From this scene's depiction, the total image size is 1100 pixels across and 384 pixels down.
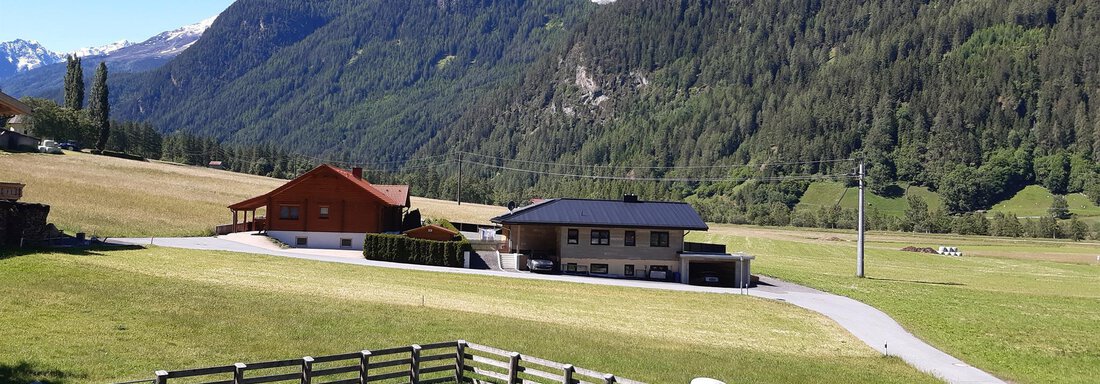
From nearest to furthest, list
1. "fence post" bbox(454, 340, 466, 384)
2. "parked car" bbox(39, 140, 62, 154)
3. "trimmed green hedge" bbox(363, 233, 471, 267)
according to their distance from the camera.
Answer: "fence post" bbox(454, 340, 466, 384) → "trimmed green hedge" bbox(363, 233, 471, 267) → "parked car" bbox(39, 140, 62, 154)

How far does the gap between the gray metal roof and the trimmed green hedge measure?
5054 mm

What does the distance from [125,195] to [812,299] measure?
72.8 meters

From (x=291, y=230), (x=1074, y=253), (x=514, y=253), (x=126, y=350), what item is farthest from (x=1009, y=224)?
(x=126, y=350)

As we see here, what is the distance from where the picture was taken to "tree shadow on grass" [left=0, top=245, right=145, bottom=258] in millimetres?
42656

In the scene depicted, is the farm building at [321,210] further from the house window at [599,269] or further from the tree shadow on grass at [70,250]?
the house window at [599,269]

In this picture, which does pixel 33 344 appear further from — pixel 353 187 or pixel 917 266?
pixel 917 266

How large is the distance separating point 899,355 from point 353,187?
185ft

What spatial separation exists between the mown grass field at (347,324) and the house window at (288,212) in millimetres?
26277

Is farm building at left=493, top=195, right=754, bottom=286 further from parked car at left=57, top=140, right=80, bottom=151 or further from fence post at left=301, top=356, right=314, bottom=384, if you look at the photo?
parked car at left=57, top=140, right=80, bottom=151

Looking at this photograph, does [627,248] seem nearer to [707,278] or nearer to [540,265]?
[707,278]

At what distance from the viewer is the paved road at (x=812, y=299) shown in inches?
1183

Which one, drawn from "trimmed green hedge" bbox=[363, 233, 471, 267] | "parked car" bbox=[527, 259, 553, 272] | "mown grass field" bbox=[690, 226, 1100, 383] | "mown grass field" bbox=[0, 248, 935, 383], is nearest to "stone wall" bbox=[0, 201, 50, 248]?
"mown grass field" bbox=[0, 248, 935, 383]

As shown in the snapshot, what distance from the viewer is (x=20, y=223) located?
156ft

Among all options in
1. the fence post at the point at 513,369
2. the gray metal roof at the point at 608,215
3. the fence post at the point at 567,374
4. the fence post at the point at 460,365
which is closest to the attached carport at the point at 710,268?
the gray metal roof at the point at 608,215
